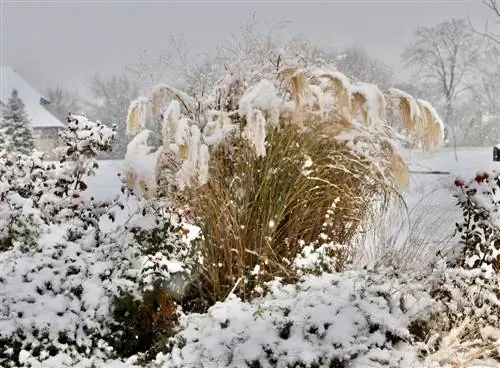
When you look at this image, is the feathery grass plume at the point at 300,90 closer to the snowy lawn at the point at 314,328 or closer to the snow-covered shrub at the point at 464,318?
the snowy lawn at the point at 314,328

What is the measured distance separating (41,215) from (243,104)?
2.34m

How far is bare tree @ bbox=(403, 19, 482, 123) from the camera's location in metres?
38.4

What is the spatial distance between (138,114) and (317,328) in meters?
1.92

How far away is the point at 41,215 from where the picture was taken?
5.00 m

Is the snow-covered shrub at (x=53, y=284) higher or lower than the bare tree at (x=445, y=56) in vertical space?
lower

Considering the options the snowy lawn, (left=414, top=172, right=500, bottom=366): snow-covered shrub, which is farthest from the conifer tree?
(left=414, top=172, right=500, bottom=366): snow-covered shrub

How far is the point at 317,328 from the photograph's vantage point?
9.05 ft

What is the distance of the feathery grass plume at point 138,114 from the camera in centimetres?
395

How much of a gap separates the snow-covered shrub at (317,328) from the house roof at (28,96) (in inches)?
1287

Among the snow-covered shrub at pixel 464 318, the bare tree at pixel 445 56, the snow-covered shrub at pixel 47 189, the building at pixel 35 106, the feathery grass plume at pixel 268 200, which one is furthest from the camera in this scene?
the bare tree at pixel 445 56

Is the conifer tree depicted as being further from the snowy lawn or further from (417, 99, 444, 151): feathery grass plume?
the snowy lawn

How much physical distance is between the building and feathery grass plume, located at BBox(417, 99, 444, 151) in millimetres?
30823

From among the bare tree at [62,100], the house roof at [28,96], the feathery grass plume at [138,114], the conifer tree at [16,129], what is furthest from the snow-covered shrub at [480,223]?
the bare tree at [62,100]

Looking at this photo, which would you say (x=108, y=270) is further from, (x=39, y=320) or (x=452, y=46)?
(x=452, y=46)
